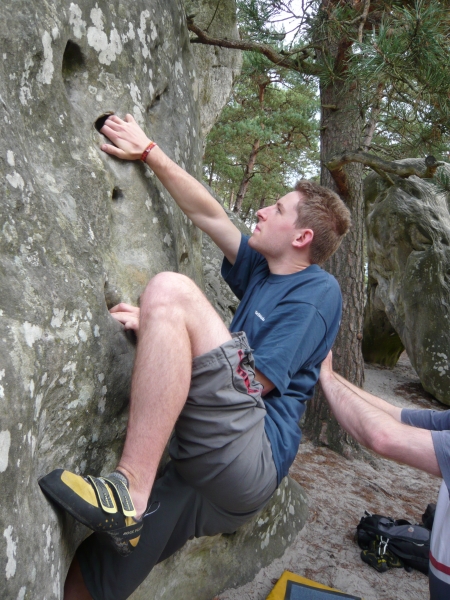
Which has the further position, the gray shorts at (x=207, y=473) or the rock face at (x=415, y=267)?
the rock face at (x=415, y=267)

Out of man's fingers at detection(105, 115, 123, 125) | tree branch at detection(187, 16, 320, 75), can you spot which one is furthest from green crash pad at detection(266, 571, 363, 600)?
tree branch at detection(187, 16, 320, 75)

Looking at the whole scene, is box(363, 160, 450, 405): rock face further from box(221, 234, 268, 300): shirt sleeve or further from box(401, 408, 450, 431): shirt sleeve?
box(401, 408, 450, 431): shirt sleeve

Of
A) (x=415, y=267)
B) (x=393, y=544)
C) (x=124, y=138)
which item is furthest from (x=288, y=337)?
(x=415, y=267)

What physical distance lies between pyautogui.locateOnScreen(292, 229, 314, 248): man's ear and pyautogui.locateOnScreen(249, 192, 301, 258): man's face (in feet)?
0.08

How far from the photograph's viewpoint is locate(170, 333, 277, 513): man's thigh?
1992mm

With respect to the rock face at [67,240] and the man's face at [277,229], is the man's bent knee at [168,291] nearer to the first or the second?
the rock face at [67,240]

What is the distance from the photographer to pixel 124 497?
1796 millimetres

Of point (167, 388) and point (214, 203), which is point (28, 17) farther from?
point (167, 388)

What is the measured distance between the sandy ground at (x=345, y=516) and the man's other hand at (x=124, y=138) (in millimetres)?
2653

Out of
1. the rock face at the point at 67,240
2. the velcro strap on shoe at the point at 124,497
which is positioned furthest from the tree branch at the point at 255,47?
the velcro strap on shoe at the point at 124,497

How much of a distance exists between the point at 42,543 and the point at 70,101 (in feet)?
6.26

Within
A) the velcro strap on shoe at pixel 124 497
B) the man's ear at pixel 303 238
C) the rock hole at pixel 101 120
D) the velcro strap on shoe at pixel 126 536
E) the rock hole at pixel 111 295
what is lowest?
the velcro strap on shoe at pixel 126 536

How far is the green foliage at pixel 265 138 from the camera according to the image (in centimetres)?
1373

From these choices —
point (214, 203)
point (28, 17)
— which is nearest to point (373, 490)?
point (214, 203)
